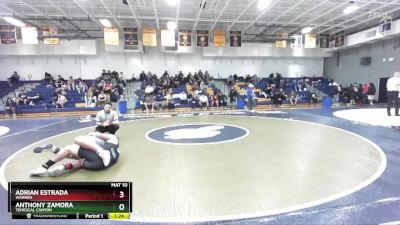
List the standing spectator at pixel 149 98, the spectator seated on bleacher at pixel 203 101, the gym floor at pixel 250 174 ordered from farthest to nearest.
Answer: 1. the spectator seated on bleacher at pixel 203 101
2. the standing spectator at pixel 149 98
3. the gym floor at pixel 250 174

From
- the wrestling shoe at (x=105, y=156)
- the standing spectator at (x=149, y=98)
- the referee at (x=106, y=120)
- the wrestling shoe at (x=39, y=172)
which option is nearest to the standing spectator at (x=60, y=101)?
the standing spectator at (x=149, y=98)

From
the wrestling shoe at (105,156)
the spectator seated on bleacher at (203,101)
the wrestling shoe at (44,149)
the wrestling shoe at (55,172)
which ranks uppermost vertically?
the spectator seated on bleacher at (203,101)

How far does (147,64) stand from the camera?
21.1 metres

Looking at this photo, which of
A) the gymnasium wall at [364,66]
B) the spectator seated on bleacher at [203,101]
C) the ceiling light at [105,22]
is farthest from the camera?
the gymnasium wall at [364,66]

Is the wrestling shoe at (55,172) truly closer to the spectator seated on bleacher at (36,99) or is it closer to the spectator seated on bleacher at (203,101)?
the spectator seated on bleacher at (203,101)

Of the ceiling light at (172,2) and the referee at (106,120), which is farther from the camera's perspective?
the ceiling light at (172,2)

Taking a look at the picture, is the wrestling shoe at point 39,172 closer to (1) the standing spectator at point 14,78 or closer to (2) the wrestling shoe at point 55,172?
(2) the wrestling shoe at point 55,172

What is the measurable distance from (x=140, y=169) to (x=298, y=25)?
17077 mm

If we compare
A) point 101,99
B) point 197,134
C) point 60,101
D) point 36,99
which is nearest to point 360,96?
point 197,134

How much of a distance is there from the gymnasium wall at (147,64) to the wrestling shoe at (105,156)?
17.8m

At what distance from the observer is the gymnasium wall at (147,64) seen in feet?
65.1

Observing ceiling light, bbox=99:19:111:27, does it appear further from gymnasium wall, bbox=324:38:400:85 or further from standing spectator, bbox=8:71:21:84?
gymnasium wall, bbox=324:38:400:85

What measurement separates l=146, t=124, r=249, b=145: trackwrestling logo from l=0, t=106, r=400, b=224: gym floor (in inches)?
1.1

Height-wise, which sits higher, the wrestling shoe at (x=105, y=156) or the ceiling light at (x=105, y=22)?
the ceiling light at (x=105, y=22)
